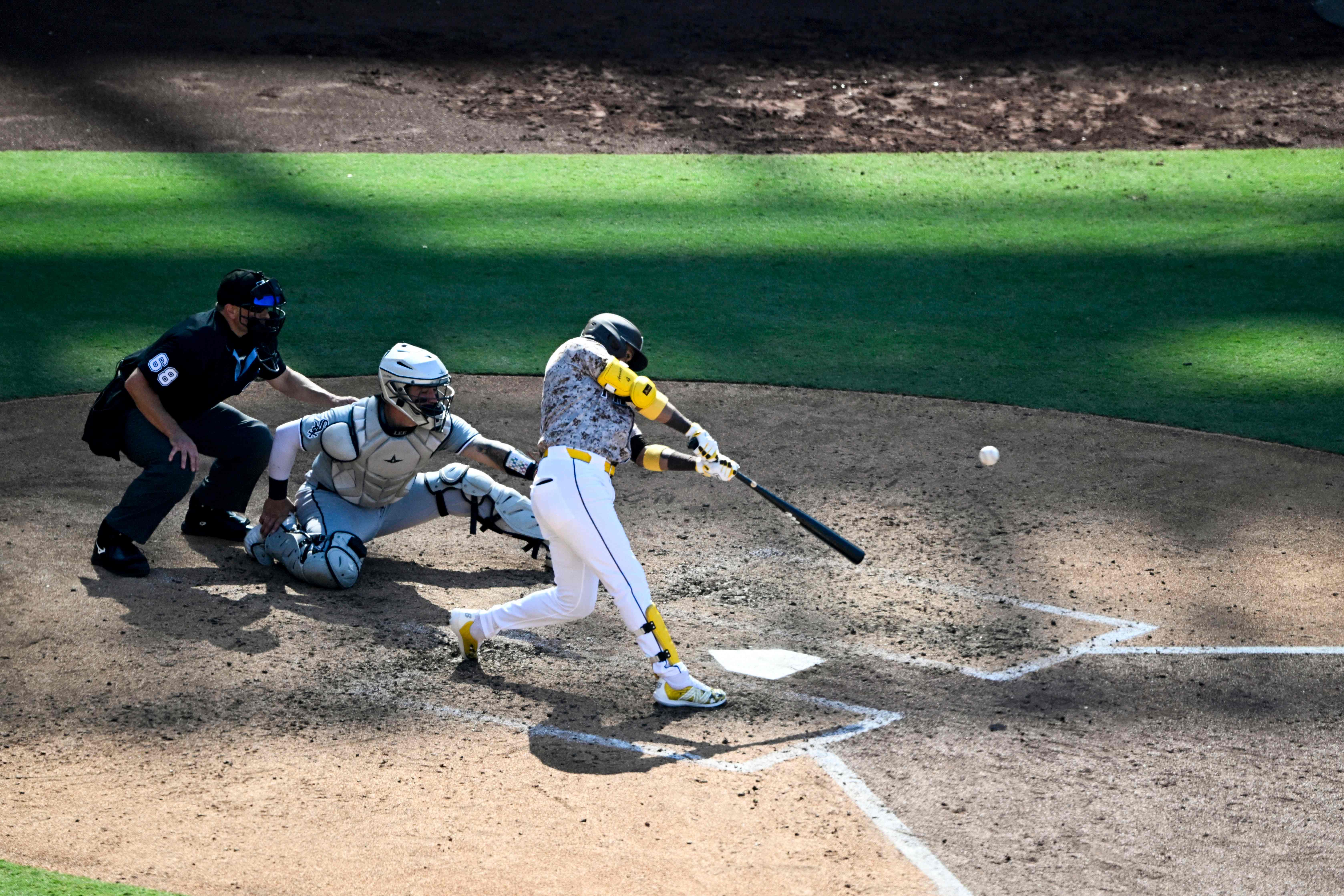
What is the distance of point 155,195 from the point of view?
46.4 ft

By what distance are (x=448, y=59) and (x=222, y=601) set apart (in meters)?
13.8

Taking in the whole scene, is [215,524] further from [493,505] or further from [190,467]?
[493,505]

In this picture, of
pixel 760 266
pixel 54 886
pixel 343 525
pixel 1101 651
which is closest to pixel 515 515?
pixel 343 525

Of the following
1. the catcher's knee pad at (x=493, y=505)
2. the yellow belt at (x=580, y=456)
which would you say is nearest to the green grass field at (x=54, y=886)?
the yellow belt at (x=580, y=456)

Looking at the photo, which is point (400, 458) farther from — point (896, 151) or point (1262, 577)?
point (896, 151)

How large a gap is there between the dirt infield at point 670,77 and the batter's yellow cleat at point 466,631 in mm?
11181

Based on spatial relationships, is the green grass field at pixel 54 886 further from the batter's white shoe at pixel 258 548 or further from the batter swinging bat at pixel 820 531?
the batter swinging bat at pixel 820 531

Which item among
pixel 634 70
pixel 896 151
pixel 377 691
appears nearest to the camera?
pixel 377 691

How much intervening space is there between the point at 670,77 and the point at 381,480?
12.9 m

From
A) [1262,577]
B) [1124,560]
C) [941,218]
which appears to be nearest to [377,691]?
[1124,560]

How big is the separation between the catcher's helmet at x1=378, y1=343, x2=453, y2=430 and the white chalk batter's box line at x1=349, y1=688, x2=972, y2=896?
1485 mm

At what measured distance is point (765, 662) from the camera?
6.29 meters

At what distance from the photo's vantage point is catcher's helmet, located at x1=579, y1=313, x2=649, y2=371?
6.01 meters

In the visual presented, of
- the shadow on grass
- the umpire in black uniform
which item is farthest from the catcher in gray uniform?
the shadow on grass
